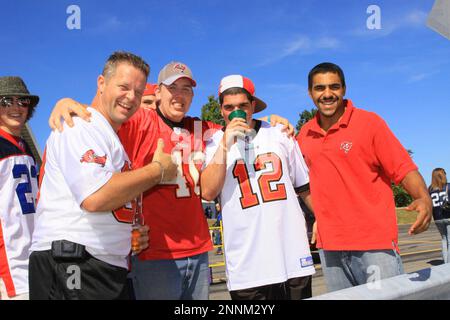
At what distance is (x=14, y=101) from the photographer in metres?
3.54

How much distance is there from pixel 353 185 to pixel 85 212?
1901 millimetres

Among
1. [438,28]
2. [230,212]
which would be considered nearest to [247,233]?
[230,212]

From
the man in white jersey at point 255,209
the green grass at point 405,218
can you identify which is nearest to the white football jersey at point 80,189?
the man in white jersey at point 255,209

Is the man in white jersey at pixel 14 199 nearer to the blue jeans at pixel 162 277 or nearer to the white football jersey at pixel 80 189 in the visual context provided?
the blue jeans at pixel 162 277

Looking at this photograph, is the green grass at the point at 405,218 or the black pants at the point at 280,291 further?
the green grass at the point at 405,218

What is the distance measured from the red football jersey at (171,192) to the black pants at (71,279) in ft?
Result: 2.60

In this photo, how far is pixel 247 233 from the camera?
315cm

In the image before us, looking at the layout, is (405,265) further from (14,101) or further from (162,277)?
(14,101)

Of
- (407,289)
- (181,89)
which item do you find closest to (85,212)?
(181,89)

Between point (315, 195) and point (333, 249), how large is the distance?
1.43 ft

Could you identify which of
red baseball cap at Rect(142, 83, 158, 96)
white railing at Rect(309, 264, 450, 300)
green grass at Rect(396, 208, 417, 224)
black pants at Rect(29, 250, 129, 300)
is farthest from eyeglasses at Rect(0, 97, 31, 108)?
green grass at Rect(396, 208, 417, 224)

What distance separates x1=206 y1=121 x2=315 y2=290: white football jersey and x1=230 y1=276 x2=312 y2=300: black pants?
0.06 meters

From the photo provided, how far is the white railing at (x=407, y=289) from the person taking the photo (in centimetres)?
164
